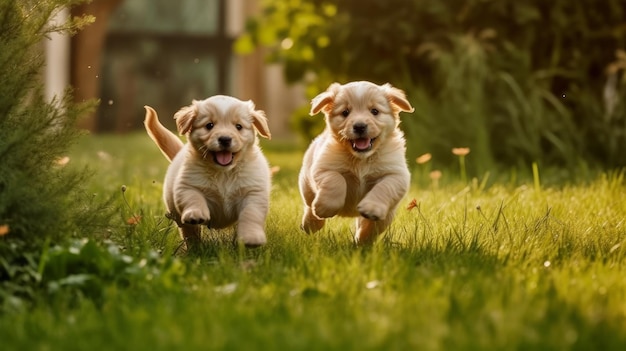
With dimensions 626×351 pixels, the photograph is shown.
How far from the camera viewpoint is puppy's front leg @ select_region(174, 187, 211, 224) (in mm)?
3580

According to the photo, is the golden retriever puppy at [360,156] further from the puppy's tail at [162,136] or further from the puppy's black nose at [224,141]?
the puppy's tail at [162,136]

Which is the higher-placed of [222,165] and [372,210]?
[222,165]

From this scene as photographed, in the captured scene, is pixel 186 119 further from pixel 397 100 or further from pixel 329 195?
pixel 397 100

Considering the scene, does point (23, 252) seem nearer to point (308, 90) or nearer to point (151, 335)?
point (151, 335)

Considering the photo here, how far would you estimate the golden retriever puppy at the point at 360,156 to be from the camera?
382 cm

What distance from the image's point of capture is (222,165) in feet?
12.6

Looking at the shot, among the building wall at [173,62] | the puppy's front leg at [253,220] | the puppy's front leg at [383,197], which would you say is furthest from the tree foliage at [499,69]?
the building wall at [173,62]

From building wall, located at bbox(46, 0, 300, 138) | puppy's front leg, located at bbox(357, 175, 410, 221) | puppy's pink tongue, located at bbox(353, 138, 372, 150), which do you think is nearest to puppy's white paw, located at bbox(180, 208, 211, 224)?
puppy's front leg, located at bbox(357, 175, 410, 221)

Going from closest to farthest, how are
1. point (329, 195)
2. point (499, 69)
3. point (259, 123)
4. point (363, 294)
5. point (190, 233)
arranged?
point (363, 294) → point (329, 195) → point (259, 123) → point (190, 233) → point (499, 69)

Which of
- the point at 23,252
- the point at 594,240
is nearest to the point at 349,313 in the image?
the point at 23,252

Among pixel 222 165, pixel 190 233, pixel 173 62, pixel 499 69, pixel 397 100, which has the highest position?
pixel 173 62

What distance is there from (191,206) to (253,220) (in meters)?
0.25

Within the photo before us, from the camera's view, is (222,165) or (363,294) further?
(222,165)

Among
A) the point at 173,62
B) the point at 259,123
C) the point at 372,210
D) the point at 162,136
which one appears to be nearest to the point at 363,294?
the point at 372,210
